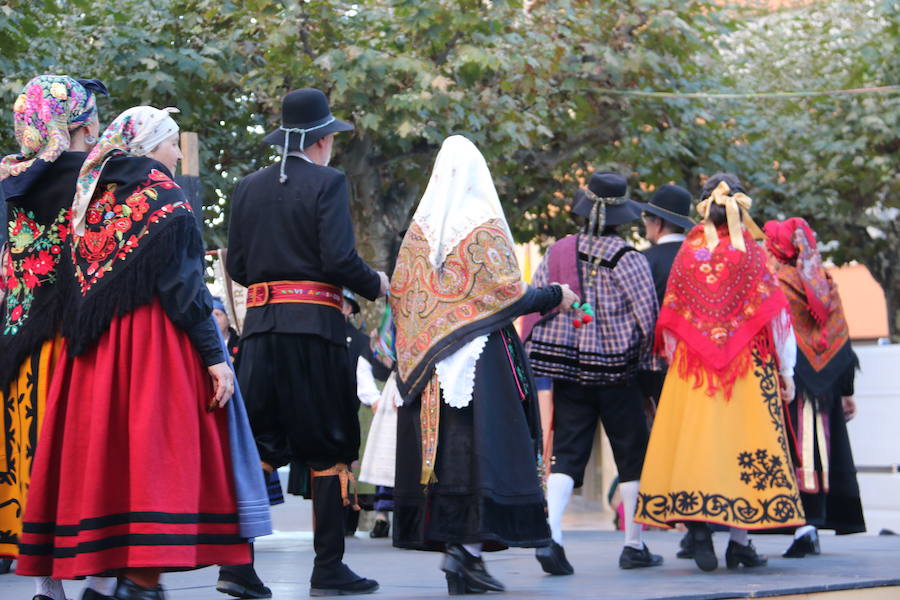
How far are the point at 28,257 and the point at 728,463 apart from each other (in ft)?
10.7

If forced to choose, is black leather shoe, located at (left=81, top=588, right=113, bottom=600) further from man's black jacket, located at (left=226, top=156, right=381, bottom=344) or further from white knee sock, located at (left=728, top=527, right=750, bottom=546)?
white knee sock, located at (left=728, top=527, right=750, bottom=546)

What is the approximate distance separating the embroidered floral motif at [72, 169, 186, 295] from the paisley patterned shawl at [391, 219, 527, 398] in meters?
1.21

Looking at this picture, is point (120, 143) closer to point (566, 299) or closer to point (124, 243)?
point (124, 243)

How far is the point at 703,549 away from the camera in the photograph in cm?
673

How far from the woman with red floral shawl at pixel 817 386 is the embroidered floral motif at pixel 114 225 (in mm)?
3782

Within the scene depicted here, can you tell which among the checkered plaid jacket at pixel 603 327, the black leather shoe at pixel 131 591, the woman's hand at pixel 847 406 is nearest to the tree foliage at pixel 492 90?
the checkered plaid jacket at pixel 603 327

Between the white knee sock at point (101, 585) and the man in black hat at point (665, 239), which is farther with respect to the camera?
the man in black hat at point (665, 239)

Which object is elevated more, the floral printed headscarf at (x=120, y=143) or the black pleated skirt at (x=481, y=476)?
the floral printed headscarf at (x=120, y=143)

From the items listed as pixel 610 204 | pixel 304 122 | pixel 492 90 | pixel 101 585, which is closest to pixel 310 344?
pixel 304 122

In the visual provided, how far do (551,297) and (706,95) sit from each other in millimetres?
8354

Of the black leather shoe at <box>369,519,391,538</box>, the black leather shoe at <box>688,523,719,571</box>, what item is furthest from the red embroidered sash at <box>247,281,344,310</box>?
the black leather shoe at <box>369,519,391,538</box>

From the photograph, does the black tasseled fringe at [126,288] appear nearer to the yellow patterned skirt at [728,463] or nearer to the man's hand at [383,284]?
the man's hand at [383,284]

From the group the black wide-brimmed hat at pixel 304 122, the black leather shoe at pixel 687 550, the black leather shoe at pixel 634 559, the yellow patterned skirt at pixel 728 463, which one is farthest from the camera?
the black leather shoe at pixel 687 550

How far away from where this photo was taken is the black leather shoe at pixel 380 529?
388 inches
